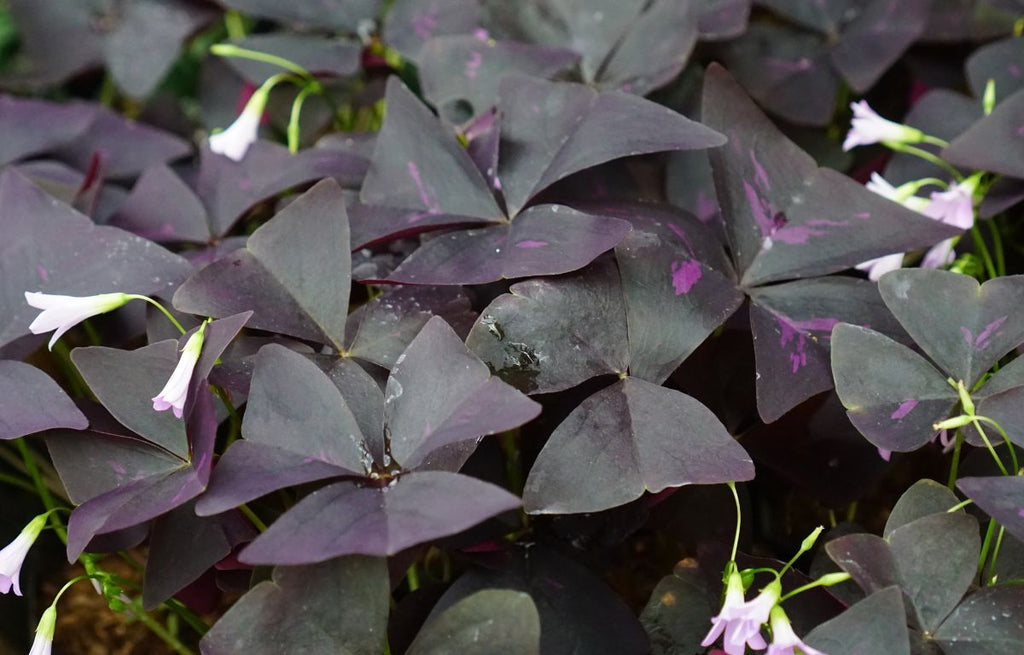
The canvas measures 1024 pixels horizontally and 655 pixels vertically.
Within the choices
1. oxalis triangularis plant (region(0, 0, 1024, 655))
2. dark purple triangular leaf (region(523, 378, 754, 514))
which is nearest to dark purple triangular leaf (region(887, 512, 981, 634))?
oxalis triangularis plant (region(0, 0, 1024, 655))

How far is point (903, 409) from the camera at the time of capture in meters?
0.70

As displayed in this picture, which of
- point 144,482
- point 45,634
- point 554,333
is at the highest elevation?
point 554,333

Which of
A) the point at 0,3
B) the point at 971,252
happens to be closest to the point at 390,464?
the point at 971,252

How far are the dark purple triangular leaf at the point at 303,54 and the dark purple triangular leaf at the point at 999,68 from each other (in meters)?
0.78

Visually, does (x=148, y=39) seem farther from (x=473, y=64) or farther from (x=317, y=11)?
(x=473, y=64)

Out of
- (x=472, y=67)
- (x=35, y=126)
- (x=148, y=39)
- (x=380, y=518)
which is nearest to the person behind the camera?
(x=380, y=518)

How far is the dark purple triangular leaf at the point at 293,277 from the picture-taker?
2.45ft

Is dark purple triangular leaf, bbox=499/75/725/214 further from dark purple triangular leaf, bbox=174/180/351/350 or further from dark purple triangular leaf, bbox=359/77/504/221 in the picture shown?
dark purple triangular leaf, bbox=174/180/351/350

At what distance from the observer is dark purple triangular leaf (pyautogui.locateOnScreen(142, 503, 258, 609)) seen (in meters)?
0.69

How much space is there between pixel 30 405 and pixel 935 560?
27.7 inches

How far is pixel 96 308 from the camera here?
77 centimetres

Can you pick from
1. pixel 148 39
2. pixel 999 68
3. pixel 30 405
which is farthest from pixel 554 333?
pixel 148 39

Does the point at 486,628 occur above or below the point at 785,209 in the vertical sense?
below

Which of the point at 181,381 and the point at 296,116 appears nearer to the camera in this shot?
the point at 181,381
